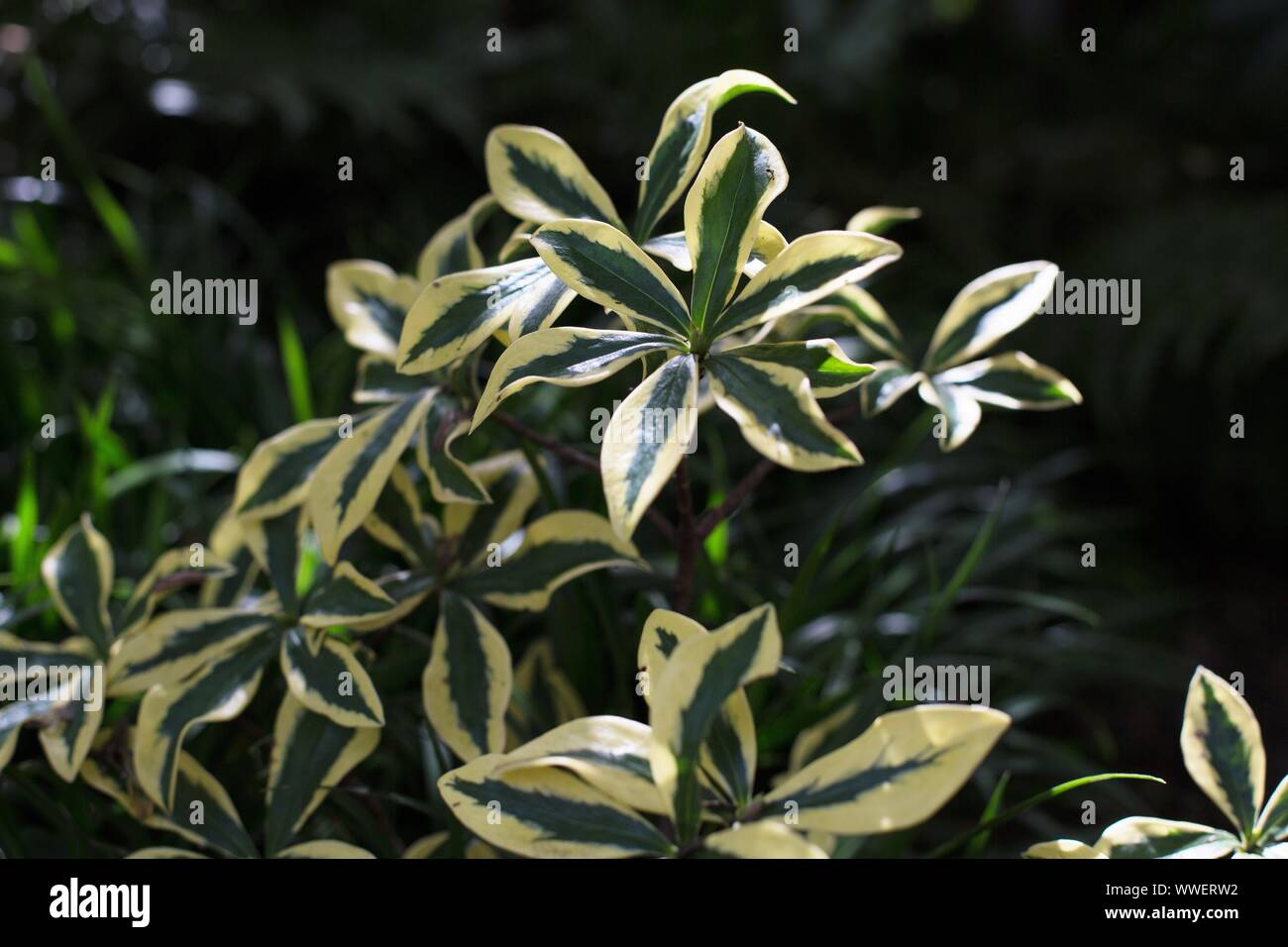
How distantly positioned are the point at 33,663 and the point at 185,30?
1.60 m

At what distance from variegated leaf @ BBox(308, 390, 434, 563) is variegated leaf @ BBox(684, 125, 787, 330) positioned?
261 millimetres

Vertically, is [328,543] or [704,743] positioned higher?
[328,543]

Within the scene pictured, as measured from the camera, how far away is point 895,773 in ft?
1.95

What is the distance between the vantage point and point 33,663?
899mm

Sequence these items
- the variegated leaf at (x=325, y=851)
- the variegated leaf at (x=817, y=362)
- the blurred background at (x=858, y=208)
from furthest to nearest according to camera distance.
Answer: the blurred background at (x=858, y=208) → the variegated leaf at (x=325, y=851) → the variegated leaf at (x=817, y=362)

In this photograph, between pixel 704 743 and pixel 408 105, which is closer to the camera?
pixel 704 743

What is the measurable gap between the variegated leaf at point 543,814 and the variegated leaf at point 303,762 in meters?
0.22

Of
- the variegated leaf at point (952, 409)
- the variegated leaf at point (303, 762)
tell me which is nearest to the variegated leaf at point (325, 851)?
the variegated leaf at point (303, 762)

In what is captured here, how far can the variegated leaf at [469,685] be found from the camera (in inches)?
31.0

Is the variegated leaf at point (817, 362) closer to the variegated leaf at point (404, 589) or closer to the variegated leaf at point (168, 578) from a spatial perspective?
the variegated leaf at point (404, 589)

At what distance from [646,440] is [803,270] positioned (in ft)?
0.52

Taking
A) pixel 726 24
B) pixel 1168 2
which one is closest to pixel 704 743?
pixel 726 24

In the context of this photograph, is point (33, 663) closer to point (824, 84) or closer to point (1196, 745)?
point (1196, 745)

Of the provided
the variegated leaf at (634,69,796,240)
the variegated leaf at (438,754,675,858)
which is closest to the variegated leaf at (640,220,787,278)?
the variegated leaf at (634,69,796,240)
